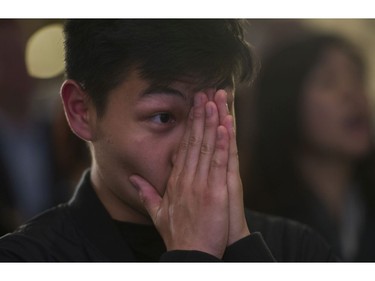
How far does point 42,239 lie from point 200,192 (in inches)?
11.1

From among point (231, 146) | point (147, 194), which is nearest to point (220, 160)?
point (231, 146)

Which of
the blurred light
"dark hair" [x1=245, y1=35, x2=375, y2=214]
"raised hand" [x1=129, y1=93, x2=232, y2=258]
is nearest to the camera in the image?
"raised hand" [x1=129, y1=93, x2=232, y2=258]

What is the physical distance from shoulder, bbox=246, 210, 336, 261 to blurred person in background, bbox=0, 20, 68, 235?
38 cm

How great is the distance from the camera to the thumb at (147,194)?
0.98 meters

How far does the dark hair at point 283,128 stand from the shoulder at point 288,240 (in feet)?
0.21

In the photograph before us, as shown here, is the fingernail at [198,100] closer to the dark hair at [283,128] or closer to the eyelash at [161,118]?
the eyelash at [161,118]

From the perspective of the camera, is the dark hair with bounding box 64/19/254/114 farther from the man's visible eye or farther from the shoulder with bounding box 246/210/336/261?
the shoulder with bounding box 246/210/336/261

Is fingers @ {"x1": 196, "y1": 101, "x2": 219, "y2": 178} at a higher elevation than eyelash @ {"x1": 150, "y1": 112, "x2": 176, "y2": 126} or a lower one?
lower

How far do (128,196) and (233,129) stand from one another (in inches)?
8.3

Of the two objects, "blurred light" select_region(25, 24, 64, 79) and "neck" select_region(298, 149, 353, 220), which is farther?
Answer: "neck" select_region(298, 149, 353, 220)

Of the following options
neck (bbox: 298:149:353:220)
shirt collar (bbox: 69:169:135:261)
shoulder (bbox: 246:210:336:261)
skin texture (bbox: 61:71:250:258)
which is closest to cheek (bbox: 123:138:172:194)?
skin texture (bbox: 61:71:250:258)

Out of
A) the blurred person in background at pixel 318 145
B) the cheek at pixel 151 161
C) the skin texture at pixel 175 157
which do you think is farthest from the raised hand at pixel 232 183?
the blurred person in background at pixel 318 145

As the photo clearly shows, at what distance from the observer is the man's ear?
1.02 meters

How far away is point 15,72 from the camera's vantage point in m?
1.18
